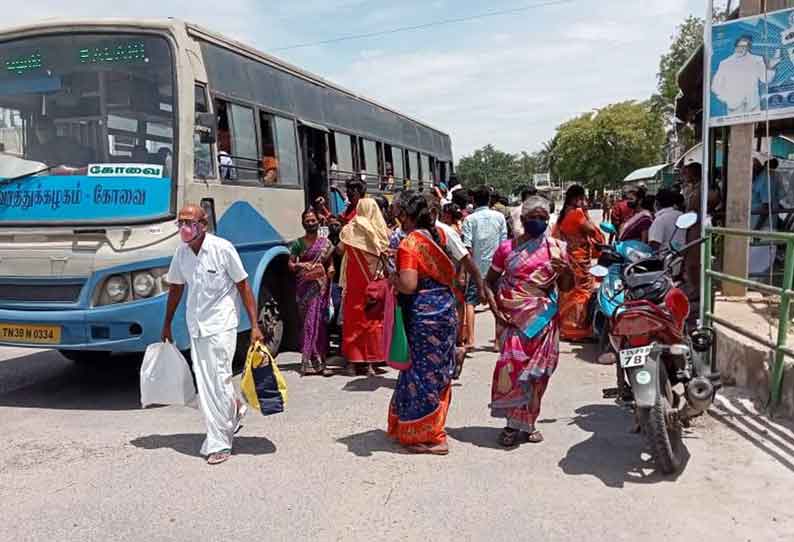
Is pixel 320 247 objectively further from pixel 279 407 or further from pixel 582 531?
pixel 582 531

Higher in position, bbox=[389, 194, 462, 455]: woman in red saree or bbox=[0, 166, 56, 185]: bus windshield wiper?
bbox=[0, 166, 56, 185]: bus windshield wiper

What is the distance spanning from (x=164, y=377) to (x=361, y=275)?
85.1 inches

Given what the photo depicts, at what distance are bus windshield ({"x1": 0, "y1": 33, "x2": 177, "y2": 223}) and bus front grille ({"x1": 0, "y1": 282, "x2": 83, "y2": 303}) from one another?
48 cm

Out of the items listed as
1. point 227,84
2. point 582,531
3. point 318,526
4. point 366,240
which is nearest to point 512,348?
point 582,531

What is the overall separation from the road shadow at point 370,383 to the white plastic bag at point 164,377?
1727mm

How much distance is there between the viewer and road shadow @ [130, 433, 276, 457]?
4324 millimetres

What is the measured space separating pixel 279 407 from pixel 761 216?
6.18 m

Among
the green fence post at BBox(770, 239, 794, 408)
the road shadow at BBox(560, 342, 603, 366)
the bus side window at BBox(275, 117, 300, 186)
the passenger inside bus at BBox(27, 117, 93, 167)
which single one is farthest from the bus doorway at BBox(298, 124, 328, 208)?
the green fence post at BBox(770, 239, 794, 408)

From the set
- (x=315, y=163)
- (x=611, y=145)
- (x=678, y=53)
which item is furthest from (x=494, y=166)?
(x=315, y=163)

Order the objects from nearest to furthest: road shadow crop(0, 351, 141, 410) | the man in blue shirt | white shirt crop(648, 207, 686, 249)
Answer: road shadow crop(0, 351, 141, 410) < white shirt crop(648, 207, 686, 249) < the man in blue shirt

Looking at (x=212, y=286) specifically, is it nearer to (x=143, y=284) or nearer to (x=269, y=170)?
(x=143, y=284)

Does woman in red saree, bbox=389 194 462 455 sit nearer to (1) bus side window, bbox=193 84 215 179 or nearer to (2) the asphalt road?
(2) the asphalt road

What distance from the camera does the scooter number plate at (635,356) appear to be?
381 centimetres

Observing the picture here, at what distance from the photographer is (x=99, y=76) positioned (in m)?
5.27
